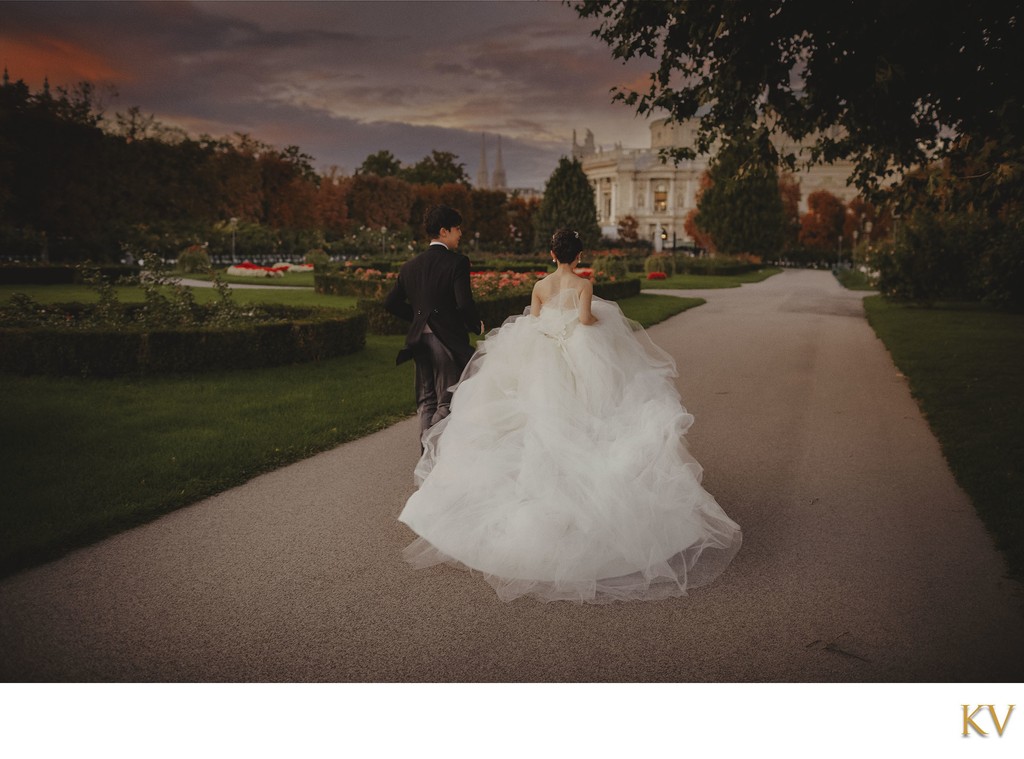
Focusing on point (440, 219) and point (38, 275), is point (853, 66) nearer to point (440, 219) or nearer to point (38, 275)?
point (440, 219)

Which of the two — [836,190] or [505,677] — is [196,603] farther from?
[836,190]

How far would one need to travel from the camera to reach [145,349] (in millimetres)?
10531

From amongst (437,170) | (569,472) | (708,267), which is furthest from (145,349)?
(437,170)

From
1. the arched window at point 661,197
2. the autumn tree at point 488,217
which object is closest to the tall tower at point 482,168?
the arched window at point 661,197

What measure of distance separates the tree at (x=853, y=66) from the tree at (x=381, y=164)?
104782 mm

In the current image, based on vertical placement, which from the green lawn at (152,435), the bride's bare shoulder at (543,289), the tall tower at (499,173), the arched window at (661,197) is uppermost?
the tall tower at (499,173)

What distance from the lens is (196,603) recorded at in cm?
394

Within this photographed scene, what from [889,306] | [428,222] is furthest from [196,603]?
[889,306]

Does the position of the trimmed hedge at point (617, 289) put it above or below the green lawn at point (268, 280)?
below

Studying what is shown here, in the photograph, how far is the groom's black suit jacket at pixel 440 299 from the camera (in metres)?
5.64

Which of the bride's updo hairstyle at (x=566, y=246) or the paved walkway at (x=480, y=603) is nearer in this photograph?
the paved walkway at (x=480, y=603)

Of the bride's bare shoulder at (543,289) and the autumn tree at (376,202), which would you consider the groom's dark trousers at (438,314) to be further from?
the autumn tree at (376,202)
